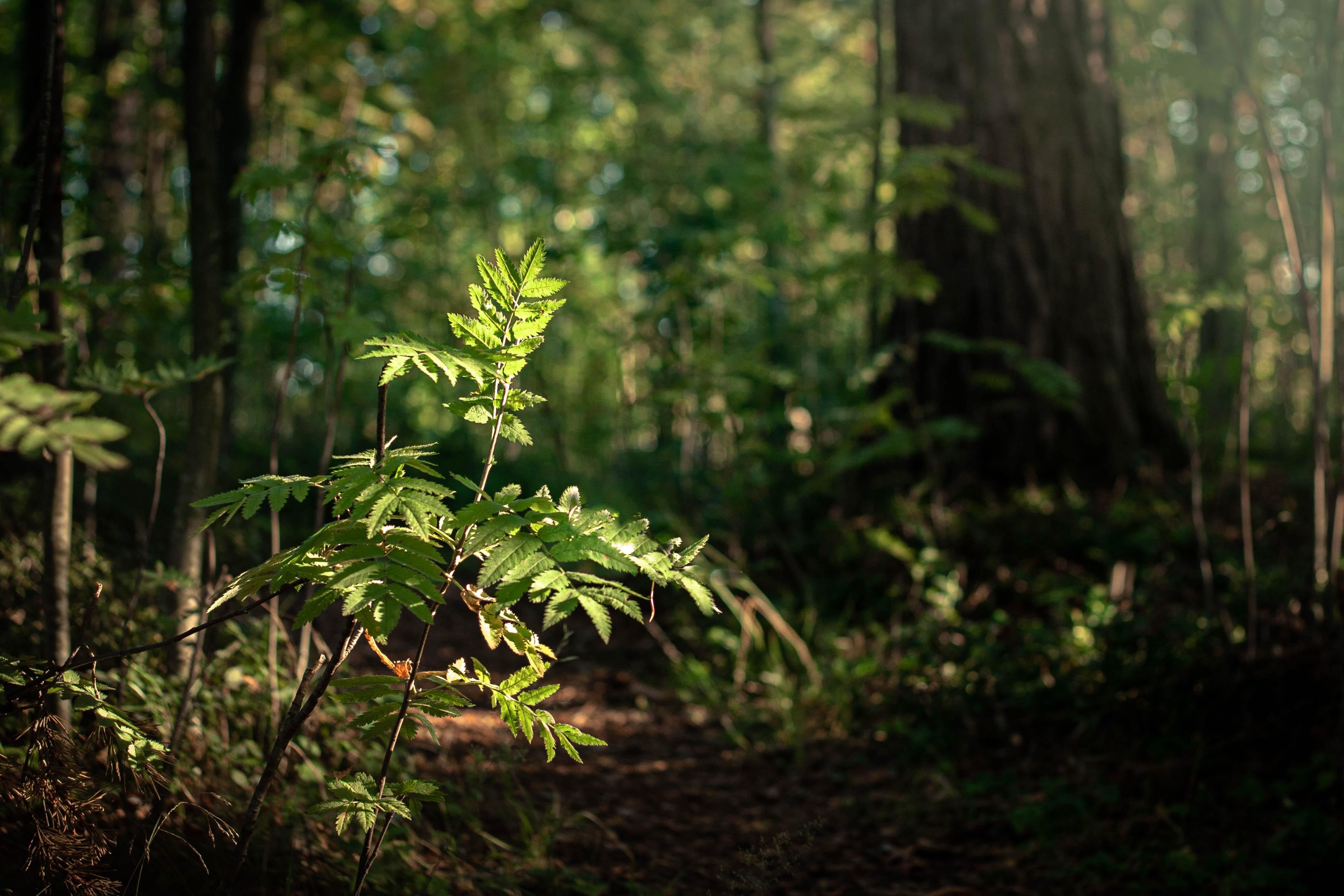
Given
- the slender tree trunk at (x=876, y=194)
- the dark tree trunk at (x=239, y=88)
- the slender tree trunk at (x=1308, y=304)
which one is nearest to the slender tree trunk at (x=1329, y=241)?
the slender tree trunk at (x=1308, y=304)

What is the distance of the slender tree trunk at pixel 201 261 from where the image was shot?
245 centimetres

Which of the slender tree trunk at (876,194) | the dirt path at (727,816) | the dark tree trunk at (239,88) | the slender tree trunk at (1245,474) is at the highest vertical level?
the dark tree trunk at (239,88)

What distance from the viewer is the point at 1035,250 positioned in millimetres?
5062

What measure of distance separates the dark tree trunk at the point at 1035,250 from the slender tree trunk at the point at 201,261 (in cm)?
360

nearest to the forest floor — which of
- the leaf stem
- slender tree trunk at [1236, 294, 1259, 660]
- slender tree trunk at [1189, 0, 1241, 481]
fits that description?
slender tree trunk at [1236, 294, 1259, 660]

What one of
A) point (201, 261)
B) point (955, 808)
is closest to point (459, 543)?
point (201, 261)

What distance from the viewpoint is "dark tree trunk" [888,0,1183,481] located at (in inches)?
192

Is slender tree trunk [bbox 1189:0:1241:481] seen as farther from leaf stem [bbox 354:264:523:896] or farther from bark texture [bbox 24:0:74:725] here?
bark texture [bbox 24:0:74:725]

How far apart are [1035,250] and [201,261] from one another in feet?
14.6

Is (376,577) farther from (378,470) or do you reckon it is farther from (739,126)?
(739,126)

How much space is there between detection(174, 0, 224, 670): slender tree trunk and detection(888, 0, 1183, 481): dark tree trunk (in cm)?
360

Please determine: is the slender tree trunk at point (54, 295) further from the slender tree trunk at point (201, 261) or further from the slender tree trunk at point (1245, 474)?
the slender tree trunk at point (1245, 474)

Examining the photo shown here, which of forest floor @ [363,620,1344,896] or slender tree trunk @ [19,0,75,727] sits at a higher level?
slender tree trunk @ [19,0,75,727]

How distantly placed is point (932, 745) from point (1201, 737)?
0.85 m
